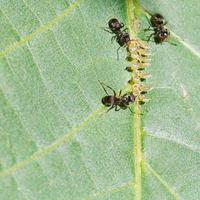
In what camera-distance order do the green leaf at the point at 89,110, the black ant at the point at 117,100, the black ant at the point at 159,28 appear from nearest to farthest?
the green leaf at the point at 89,110 < the black ant at the point at 117,100 < the black ant at the point at 159,28

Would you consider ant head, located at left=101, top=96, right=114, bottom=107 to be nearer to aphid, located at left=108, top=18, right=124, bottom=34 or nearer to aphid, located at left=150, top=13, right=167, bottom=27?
aphid, located at left=108, top=18, right=124, bottom=34

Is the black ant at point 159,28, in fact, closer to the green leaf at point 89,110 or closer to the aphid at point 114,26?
the green leaf at point 89,110

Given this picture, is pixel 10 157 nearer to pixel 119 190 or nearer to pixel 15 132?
pixel 15 132

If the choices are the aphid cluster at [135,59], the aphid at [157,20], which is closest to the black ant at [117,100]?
the aphid cluster at [135,59]

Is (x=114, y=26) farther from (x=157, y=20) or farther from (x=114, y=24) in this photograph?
(x=157, y=20)

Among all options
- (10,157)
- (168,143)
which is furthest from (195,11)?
(10,157)

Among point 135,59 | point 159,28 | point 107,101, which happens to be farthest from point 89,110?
point 159,28
